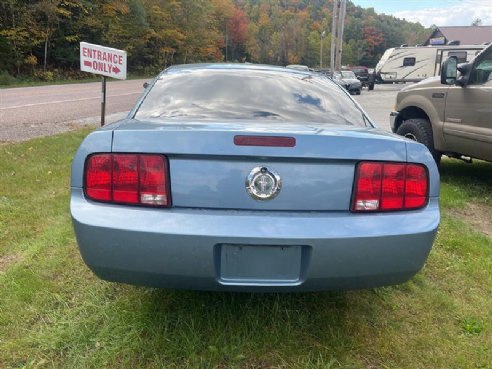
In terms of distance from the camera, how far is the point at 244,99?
118 inches

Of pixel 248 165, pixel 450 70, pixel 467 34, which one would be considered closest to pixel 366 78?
pixel 467 34

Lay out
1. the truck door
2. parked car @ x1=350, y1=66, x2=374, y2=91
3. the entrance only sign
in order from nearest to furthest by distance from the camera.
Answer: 1. the truck door
2. the entrance only sign
3. parked car @ x1=350, y1=66, x2=374, y2=91

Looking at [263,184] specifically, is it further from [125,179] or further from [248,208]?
[125,179]

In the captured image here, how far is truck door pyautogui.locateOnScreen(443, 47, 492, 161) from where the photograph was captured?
16.5 feet

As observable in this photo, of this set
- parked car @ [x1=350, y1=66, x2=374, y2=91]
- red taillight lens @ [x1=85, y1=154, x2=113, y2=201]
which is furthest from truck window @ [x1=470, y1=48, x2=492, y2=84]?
parked car @ [x1=350, y1=66, x2=374, y2=91]

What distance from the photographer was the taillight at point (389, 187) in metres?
2.15

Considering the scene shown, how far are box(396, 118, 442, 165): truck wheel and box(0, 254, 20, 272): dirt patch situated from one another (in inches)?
189

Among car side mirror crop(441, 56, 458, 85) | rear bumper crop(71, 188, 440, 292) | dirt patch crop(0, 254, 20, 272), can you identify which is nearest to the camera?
rear bumper crop(71, 188, 440, 292)

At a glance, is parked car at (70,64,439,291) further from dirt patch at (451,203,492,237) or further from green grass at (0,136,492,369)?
dirt patch at (451,203,492,237)

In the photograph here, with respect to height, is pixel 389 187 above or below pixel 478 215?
above

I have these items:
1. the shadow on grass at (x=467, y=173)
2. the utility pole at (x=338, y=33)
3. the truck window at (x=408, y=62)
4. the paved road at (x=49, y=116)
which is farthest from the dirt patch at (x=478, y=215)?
the truck window at (x=408, y=62)

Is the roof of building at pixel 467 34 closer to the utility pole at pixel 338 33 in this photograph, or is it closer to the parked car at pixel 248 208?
the utility pole at pixel 338 33

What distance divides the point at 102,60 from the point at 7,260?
3.66 m

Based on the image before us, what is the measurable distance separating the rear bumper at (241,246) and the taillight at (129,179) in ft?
0.17
